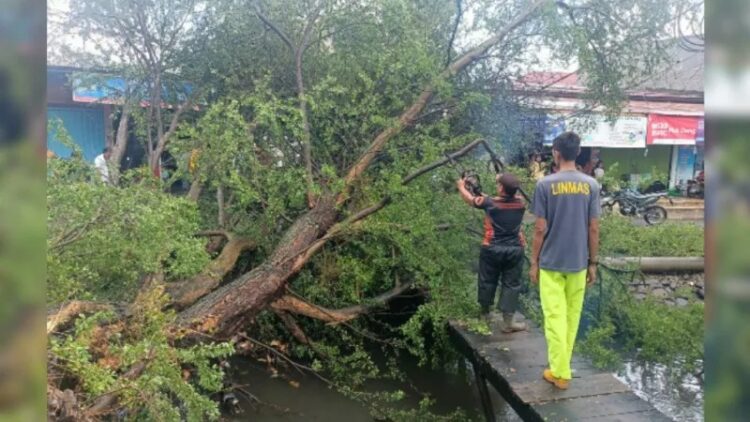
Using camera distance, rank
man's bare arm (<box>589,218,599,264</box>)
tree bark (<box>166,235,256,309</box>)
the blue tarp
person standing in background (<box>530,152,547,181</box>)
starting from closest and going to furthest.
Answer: man's bare arm (<box>589,218,599,264</box>) → tree bark (<box>166,235,256,309</box>) → person standing in background (<box>530,152,547,181</box>) → the blue tarp

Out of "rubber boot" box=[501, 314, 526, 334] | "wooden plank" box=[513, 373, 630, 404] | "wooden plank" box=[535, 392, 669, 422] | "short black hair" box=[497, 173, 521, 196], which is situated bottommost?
"wooden plank" box=[535, 392, 669, 422]

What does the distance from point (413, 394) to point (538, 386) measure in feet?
6.85

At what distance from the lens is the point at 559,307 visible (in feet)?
11.7

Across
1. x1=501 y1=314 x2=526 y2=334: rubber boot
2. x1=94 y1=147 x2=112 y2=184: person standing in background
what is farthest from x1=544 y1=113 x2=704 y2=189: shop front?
x1=94 y1=147 x2=112 y2=184: person standing in background

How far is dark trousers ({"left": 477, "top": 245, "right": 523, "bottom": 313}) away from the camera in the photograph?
4.72m

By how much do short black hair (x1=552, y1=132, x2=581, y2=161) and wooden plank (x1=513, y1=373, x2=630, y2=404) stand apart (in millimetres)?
1516

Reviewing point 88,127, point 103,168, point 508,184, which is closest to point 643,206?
point 508,184

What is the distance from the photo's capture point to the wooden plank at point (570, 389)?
11.5 ft

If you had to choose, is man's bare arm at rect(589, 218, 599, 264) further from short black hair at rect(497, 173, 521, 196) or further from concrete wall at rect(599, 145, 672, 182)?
Result: concrete wall at rect(599, 145, 672, 182)

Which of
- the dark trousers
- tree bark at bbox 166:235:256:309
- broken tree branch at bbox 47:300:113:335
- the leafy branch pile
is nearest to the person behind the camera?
broken tree branch at bbox 47:300:113:335

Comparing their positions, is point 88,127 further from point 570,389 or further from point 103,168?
point 570,389

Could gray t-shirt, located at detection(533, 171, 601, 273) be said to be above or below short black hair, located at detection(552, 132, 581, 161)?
below

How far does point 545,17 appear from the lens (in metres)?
5.02

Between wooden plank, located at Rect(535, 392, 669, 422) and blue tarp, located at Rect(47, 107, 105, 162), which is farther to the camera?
blue tarp, located at Rect(47, 107, 105, 162)
